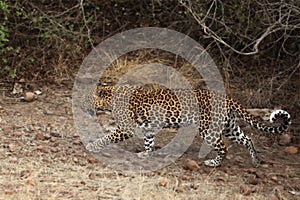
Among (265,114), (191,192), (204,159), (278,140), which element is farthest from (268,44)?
(191,192)

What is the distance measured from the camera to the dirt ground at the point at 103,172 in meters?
5.68

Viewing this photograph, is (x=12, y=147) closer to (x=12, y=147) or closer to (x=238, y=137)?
(x=12, y=147)

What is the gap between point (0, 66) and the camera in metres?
9.04

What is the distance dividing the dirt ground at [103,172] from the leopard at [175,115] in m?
0.26

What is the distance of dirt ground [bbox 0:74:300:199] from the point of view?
568 cm

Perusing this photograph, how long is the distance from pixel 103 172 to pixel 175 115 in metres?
1.02

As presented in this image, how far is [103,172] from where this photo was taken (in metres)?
A: 6.21

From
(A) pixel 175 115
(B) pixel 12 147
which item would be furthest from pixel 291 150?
(B) pixel 12 147

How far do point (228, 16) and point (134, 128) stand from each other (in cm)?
313

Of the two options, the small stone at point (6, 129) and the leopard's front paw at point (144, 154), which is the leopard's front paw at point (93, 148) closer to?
the leopard's front paw at point (144, 154)

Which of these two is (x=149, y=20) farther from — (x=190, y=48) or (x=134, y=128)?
(x=134, y=128)

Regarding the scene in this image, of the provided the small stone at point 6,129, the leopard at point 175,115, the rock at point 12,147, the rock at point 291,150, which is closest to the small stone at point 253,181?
the leopard at point 175,115

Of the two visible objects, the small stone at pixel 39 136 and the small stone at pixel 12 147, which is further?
the small stone at pixel 39 136

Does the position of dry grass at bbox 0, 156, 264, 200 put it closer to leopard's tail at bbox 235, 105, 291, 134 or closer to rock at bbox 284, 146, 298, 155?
leopard's tail at bbox 235, 105, 291, 134
